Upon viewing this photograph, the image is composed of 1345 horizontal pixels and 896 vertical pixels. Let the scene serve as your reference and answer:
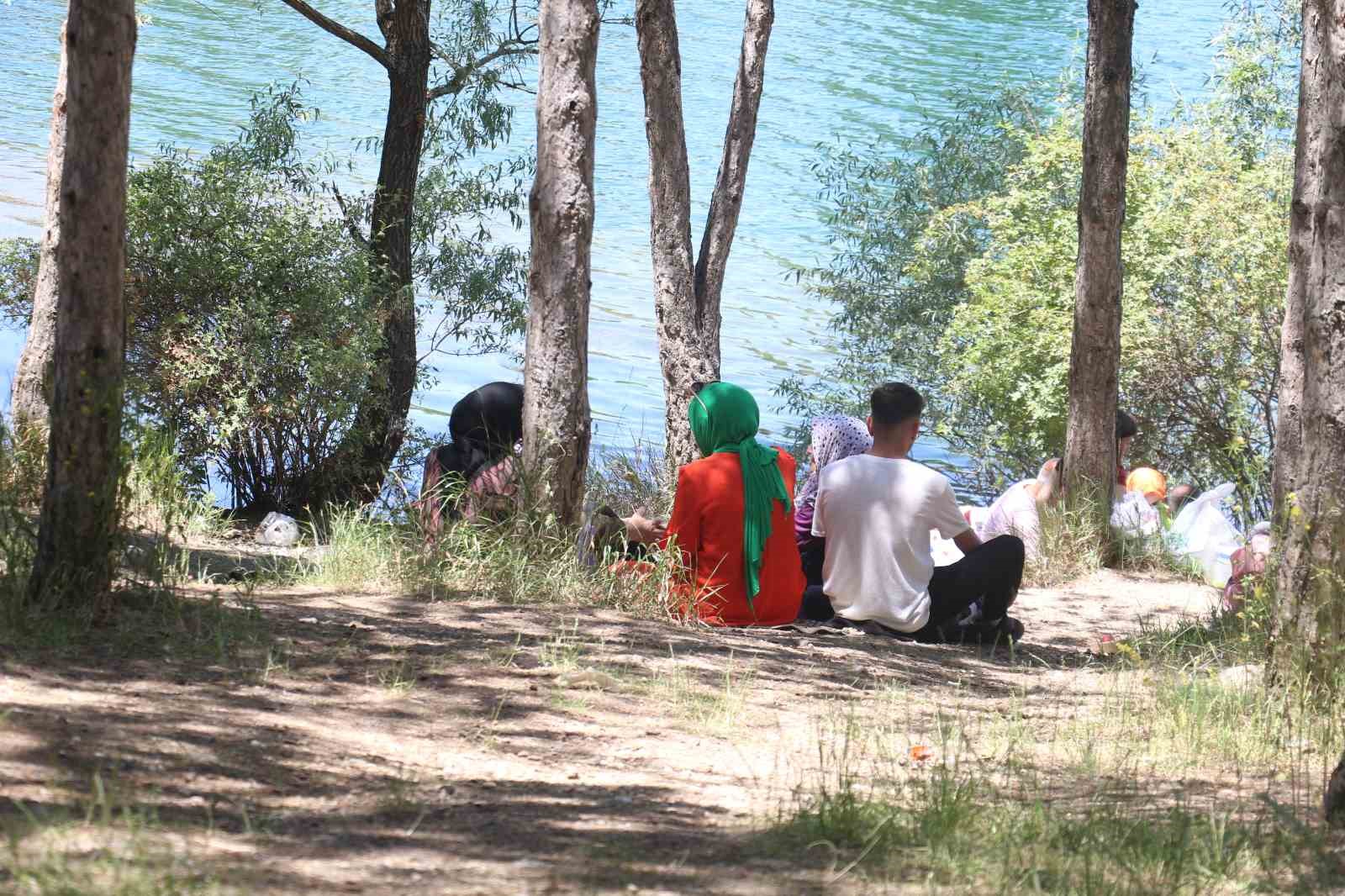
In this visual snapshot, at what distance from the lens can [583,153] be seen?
21.9 ft

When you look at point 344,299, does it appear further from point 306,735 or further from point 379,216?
point 306,735

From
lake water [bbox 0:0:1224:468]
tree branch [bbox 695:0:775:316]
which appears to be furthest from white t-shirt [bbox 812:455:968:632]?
lake water [bbox 0:0:1224:468]

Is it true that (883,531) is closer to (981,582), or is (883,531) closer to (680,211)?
(981,582)

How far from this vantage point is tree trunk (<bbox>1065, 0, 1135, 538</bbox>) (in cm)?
921

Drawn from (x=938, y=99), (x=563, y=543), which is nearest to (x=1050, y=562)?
(x=563, y=543)

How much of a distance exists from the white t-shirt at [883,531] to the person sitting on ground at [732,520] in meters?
0.22

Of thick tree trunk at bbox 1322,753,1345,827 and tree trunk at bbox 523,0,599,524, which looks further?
tree trunk at bbox 523,0,599,524

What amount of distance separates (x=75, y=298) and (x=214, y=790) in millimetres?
1970

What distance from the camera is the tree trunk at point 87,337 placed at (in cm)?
457

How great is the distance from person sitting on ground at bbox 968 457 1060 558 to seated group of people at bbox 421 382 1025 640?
8.14 ft

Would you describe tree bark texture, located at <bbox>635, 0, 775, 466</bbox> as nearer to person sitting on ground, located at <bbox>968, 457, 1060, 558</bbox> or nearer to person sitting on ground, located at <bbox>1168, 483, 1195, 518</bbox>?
person sitting on ground, located at <bbox>968, 457, 1060, 558</bbox>

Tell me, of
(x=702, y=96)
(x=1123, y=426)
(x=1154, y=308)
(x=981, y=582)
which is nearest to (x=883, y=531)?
(x=981, y=582)

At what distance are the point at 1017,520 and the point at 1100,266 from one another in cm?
175

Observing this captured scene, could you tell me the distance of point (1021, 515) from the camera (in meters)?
9.27
